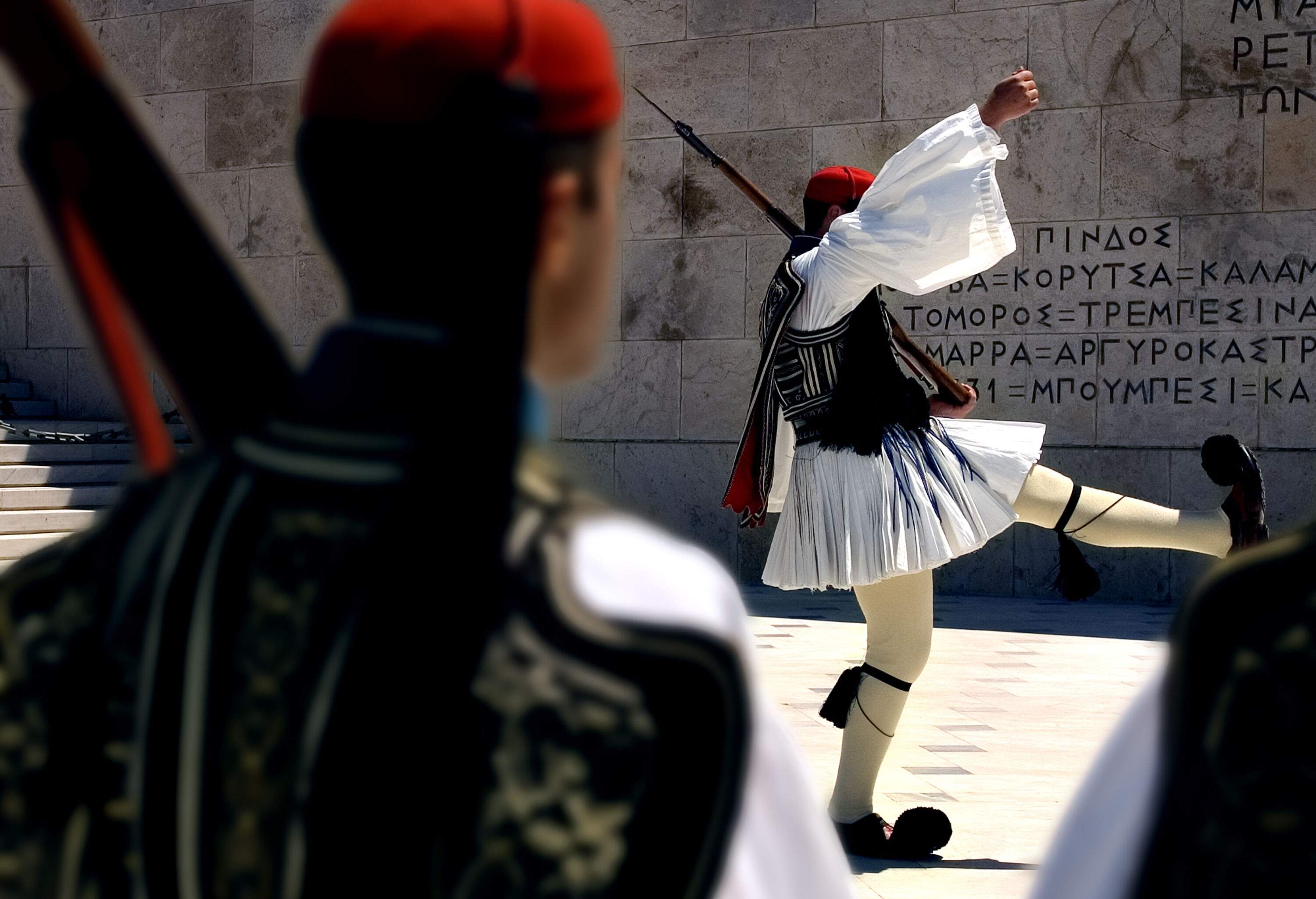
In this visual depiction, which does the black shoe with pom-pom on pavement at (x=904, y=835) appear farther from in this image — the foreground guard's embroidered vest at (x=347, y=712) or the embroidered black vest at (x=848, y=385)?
the foreground guard's embroidered vest at (x=347, y=712)

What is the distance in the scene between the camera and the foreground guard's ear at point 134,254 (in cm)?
86

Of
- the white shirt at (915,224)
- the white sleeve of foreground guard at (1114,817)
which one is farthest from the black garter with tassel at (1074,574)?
the white sleeve of foreground guard at (1114,817)

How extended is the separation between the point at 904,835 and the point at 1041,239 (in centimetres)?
605

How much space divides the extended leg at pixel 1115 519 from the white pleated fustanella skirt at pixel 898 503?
0.09 m

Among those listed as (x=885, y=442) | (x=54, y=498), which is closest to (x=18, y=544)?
(x=54, y=498)

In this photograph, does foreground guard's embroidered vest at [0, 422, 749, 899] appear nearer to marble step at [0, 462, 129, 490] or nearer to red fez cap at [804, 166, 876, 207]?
red fez cap at [804, 166, 876, 207]

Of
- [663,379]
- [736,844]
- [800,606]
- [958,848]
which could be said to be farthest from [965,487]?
[663,379]

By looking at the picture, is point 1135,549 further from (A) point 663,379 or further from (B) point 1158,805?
(B) point 1158,805

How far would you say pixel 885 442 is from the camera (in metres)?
4.00

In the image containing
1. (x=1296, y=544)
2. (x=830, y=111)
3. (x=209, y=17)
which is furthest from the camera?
(x=209, y=17)

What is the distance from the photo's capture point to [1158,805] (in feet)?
2.54

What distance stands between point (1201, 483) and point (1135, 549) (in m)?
0.53

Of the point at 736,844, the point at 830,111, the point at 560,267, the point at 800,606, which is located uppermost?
the point at 830,111

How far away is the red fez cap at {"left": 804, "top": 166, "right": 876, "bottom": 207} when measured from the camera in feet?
13.9
